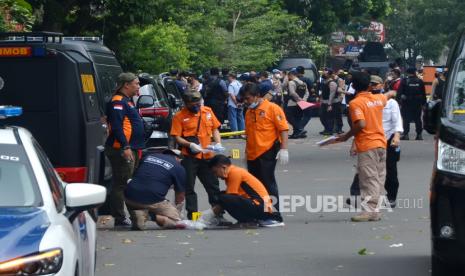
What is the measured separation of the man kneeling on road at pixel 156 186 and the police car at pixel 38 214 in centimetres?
506

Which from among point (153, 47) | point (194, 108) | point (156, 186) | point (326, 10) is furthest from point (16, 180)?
point (326, 10)

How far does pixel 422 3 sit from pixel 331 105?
4873 centimetres

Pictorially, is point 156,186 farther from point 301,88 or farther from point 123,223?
point 301,88

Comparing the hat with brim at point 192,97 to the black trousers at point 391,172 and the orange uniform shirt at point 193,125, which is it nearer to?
the orange uniform shirt at point 193,125

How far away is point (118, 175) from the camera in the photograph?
555 inches

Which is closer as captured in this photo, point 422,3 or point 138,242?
point 138,242

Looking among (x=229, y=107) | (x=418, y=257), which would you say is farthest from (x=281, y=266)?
(x=229, y=107)

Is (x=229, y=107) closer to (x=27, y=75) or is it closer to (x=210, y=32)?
(x=210, y=32)

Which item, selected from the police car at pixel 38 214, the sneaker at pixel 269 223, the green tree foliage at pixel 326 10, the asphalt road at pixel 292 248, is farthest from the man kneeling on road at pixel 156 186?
the green tree foliage at pixel 326 10

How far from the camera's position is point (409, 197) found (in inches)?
672

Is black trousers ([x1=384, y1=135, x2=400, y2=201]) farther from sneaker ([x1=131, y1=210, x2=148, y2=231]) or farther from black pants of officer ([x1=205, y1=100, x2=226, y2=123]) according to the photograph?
black pants of officer ([x1=205, y1=100, x2=226, y2=123])

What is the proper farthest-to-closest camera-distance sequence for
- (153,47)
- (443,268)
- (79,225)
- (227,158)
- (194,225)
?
(153,47), (194,225), (227,158), (443,268), (79,225)

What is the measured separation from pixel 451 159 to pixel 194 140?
686 cm

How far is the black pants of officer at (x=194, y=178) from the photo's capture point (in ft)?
48.7
